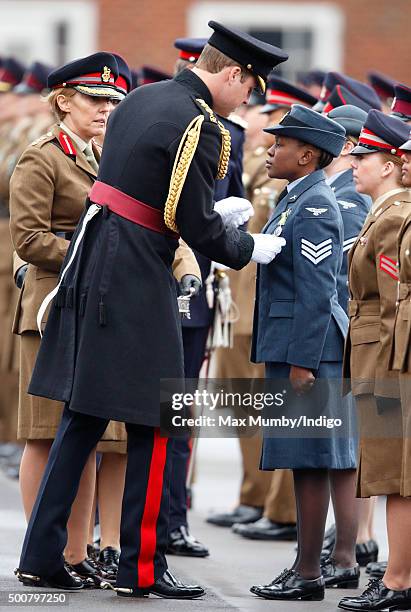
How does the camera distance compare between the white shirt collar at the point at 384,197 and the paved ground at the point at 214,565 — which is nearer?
the paved ground at the point at 214,565

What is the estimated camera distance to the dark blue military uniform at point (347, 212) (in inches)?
289

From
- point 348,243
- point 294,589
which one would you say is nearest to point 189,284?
point 348,243

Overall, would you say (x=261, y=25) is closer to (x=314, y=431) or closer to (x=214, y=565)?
(x=214, y=565)

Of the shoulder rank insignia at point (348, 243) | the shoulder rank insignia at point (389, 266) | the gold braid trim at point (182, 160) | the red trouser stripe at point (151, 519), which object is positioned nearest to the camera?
the gold braid trim at point (182, 160)

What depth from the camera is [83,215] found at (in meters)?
6.31

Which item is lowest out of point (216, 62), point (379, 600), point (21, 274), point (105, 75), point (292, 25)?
point (379, 600)

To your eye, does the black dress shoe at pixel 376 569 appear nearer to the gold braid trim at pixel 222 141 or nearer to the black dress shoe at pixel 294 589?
the black dress shoe at pixel 294 589

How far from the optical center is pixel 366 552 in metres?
7.71

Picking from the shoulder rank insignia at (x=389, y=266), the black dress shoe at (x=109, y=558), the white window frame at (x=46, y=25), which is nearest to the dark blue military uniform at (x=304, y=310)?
the shoulder rank insignia at (x=389, y=266)

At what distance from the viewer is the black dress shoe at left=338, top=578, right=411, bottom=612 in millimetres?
6172

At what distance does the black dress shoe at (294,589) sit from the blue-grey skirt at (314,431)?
436 mm

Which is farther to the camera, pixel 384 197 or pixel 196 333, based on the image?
pixel 196 333

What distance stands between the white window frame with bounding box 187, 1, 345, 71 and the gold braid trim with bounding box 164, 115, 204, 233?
1248 cm

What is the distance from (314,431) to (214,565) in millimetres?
1192
